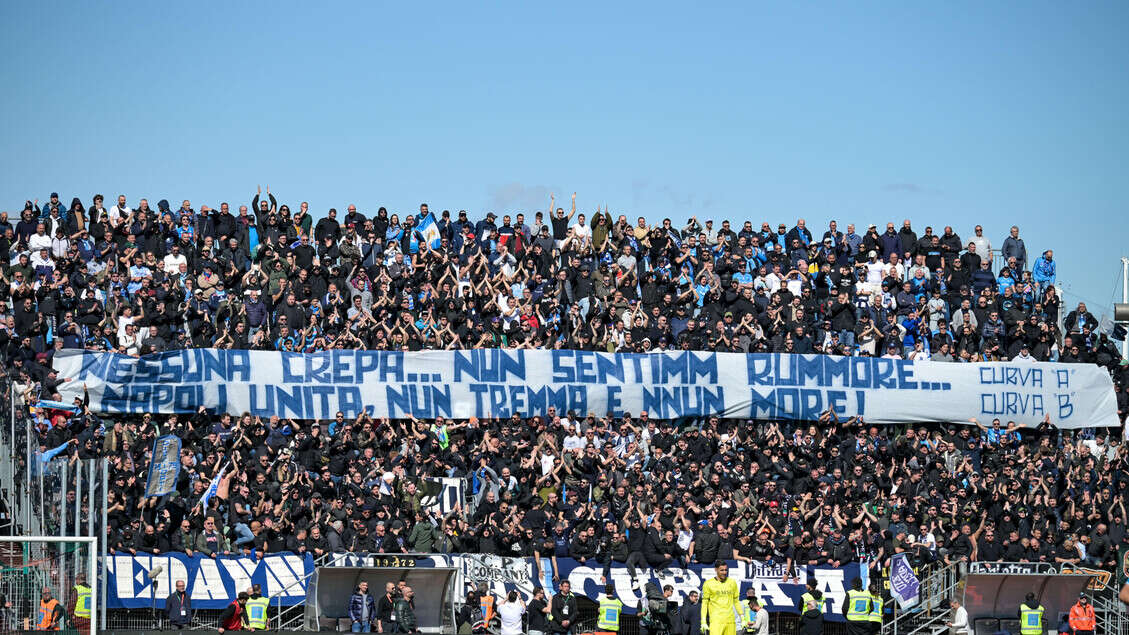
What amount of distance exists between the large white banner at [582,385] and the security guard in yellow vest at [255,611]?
6619 millimetres

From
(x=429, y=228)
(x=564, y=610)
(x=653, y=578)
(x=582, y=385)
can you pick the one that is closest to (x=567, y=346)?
(x=582, y=385)

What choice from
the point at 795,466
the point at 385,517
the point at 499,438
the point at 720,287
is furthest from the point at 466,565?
the point at 720,287

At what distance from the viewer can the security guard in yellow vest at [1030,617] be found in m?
25.8

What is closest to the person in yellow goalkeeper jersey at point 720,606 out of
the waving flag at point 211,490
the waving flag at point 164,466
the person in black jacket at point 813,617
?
Result: the person in black jacket at point 813,617

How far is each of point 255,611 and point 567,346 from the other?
32.6 ft

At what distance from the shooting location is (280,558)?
2616 centimetres

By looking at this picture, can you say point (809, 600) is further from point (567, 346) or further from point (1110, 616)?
point (567, 346)

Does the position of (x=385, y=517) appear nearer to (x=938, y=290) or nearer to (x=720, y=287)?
(x=720, y=287)

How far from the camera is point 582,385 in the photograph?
105ft

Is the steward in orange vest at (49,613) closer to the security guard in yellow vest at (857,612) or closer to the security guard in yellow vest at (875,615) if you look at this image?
the security guard in yellow vest at (857,612)

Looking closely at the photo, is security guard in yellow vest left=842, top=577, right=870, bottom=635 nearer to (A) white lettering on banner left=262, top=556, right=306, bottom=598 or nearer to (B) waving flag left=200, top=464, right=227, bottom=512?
(A) white lettering on banner left=262, top=556, right=306, bottom=598

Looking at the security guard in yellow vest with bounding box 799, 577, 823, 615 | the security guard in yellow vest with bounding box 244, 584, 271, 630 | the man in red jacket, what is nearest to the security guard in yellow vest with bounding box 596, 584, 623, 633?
the security guard in yellow vest with bounding box 799, 577, 823, 615

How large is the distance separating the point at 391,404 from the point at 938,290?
41.2ft

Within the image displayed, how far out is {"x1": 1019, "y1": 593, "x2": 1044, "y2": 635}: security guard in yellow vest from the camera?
25812 millimetres
